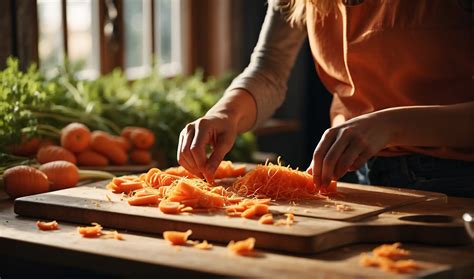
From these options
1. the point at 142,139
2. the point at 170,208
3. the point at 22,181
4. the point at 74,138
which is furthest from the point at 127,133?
the point at 170,208

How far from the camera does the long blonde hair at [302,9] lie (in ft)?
6.61

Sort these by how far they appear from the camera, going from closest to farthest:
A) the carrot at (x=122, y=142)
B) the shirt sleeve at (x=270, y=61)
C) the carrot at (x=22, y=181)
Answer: the carrot at (x=22, y=181) < the shirt sleeve at (x=270, y=61) < the carrot at (x=122, y=142)

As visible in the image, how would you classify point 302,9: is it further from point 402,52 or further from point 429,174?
point 429,174

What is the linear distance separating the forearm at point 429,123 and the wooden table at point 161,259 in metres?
0.30

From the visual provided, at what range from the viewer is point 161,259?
1408mm

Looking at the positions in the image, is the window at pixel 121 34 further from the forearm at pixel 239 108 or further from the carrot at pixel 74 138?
the forearm at pixel 239 108

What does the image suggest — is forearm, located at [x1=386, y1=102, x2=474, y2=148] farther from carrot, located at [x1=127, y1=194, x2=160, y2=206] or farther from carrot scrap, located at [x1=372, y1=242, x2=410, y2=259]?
carrot, located at [x1=127, y1=194, x2=160, y2=206]

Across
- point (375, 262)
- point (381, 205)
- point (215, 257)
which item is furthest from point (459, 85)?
point (215, 257)

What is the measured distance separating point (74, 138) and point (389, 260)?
4.12 feet

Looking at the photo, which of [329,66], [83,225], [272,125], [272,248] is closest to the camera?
[272,248]

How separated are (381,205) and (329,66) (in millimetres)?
497

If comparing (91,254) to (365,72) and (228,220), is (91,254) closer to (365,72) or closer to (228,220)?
(228,220)

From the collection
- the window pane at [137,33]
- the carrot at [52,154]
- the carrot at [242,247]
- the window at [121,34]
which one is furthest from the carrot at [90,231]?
the window pane at [137,33]

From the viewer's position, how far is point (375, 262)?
1.39 metres
